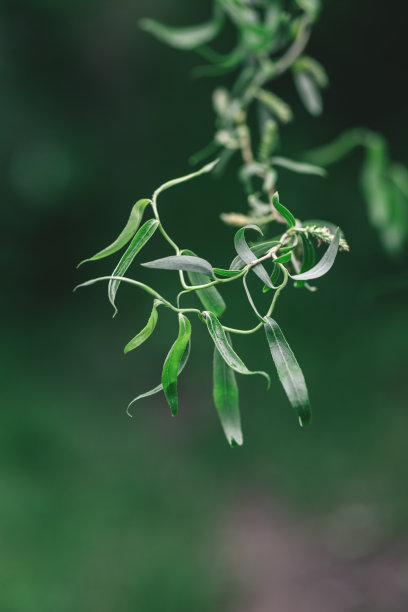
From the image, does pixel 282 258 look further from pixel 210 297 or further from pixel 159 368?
pixel 159 368

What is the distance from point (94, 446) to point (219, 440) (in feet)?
1.40

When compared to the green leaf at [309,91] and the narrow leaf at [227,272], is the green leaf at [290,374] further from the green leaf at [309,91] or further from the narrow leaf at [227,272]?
the green leaf at [309,91]

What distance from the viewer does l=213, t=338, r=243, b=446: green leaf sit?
41 cm

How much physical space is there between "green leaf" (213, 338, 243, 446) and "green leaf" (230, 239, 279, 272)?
0.20 ft

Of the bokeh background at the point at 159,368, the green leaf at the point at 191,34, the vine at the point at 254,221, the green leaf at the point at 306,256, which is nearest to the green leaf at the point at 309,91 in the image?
the vine at the point at 254,221

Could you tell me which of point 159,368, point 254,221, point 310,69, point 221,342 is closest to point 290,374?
point 221,342

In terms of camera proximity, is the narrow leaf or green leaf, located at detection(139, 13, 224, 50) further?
green leaf, located at detection(139, 13, 224, 50)

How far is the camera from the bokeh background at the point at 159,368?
1.62m

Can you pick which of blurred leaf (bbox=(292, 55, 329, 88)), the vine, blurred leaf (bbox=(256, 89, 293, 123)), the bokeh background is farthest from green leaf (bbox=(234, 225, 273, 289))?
the bokeh background

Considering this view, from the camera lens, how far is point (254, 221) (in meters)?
0.51

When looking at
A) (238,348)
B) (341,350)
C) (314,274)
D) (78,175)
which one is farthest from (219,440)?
(314,274)

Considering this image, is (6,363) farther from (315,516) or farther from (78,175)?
(315,516)

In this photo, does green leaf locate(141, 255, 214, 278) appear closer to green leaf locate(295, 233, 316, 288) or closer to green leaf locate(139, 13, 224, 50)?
green leaf locate(295, 233, 316, 288)

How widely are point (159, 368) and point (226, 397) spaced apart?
198 centimetres
